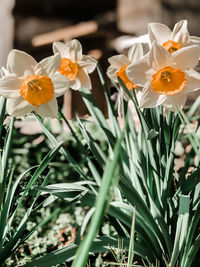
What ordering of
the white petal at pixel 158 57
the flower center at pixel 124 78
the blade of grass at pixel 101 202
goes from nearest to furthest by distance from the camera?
the blade of grass at pixel 101 202, the white petal at pixel 158 57, the flower center at pixel 124 78

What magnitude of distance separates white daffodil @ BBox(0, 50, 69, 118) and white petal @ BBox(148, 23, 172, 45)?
252 millimetres

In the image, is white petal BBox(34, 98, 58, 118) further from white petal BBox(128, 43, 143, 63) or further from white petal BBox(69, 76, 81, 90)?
white petal BBox(128, 43, 143, 63)

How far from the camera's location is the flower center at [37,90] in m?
0.97

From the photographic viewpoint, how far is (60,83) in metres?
0.99

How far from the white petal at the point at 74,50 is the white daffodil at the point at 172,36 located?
22 cm

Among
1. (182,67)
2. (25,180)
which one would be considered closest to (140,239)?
(25,180)

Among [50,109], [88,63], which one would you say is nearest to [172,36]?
[88,63]

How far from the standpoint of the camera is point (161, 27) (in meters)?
1.01

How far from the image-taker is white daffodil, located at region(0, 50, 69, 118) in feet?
3.19

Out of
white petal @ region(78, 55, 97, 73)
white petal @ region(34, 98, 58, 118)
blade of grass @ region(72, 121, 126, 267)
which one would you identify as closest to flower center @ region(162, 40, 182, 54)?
white petal @ region(78, 55, 97, 73)

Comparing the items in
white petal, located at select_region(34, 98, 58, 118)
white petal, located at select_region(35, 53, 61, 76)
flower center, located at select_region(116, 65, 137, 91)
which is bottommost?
white petal, located at select_region(34, 98, 58, 118)

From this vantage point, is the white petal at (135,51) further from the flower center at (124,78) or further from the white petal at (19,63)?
the white petal at (19,63)

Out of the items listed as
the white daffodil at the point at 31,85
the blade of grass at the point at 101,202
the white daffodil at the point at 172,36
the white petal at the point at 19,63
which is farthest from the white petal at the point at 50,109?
the blade of grass at the point at 101,202

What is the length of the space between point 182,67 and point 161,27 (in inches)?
5.0
